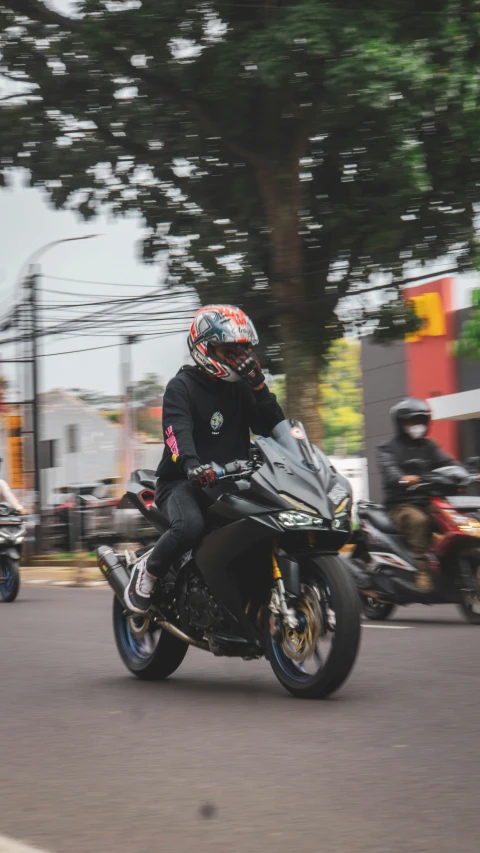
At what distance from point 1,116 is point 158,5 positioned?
4.29m

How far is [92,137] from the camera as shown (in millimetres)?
19969

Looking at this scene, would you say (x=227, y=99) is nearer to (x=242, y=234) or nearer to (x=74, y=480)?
(x=242, y=234)

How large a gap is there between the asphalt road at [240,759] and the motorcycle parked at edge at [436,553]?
173 centimetres

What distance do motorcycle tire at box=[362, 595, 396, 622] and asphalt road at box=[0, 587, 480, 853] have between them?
2.74m

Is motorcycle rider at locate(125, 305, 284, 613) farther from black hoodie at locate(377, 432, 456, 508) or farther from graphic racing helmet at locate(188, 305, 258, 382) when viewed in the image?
black hoodie at locate(377, 432, 456, 508)

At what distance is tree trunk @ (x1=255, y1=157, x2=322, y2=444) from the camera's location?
63.5 feet

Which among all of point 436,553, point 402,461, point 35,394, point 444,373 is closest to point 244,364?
point 436,553

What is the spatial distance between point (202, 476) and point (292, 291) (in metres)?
13.8

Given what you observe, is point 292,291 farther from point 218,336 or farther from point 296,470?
point 296,470

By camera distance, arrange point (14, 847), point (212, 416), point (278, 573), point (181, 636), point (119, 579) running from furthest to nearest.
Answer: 1. point (119, 579)
2. point (212, 416)
3. point (181, 636)
4. point (278, 573)
5. point (14, 847)

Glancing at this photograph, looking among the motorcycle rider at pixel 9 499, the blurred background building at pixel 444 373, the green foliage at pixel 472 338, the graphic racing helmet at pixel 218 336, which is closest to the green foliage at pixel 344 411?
the blurred background building at pixel 444 373

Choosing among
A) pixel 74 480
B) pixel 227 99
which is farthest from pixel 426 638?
pixel 74 480

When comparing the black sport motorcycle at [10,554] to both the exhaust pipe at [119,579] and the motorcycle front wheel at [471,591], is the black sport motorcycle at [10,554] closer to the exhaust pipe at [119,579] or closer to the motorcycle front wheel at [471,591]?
the motorcycle front wheel at [471,591]

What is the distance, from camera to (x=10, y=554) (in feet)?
47.8
